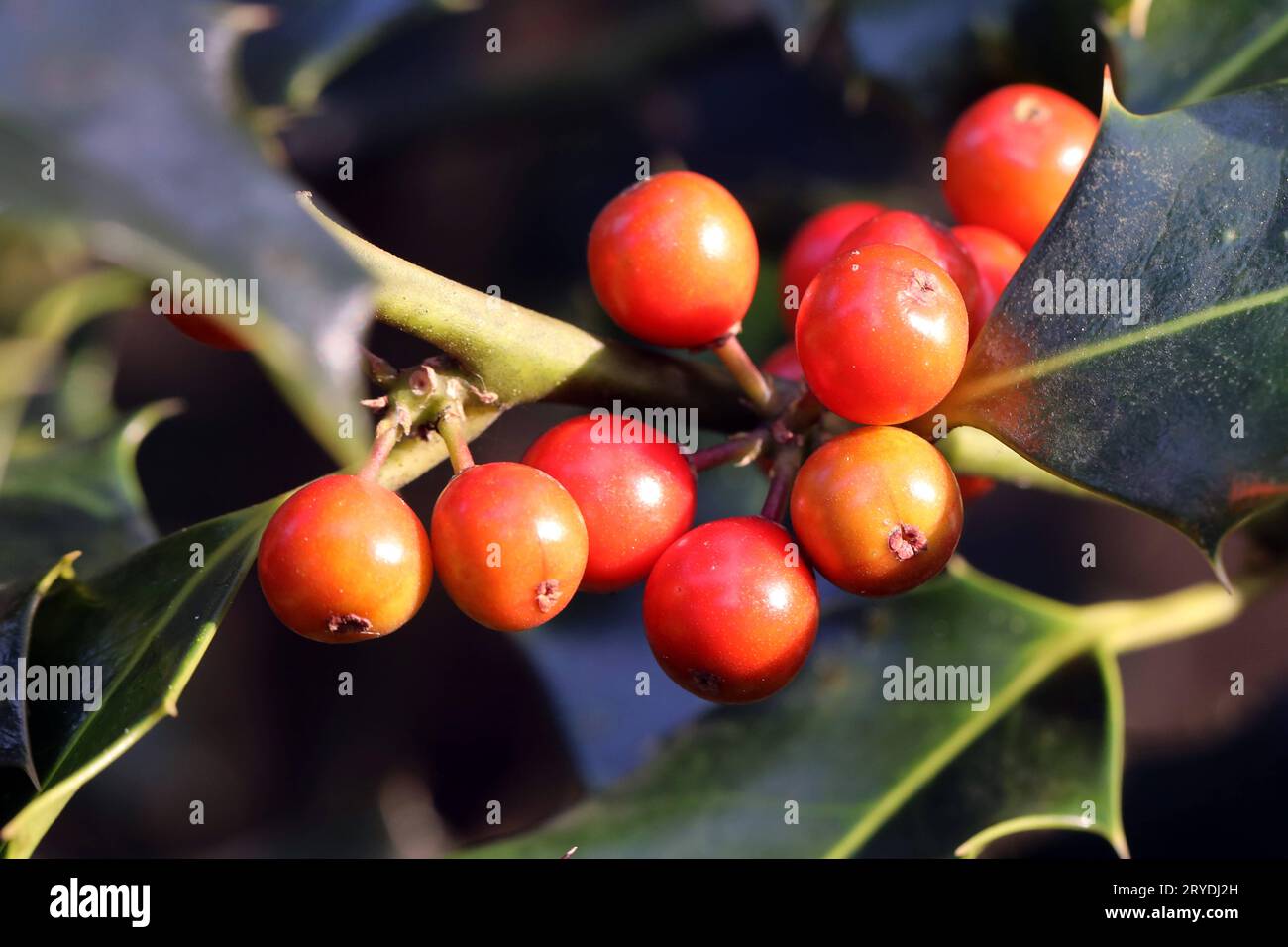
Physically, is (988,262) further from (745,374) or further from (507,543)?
(507,543)

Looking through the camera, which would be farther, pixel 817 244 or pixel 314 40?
pixel 314 40

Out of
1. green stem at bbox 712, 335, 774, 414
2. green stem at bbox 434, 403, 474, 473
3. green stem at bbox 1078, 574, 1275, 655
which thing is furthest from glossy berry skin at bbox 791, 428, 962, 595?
green stem at bbox 1078, 574, 1275, 655

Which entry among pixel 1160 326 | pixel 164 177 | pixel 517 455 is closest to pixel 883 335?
pixel 1160 326

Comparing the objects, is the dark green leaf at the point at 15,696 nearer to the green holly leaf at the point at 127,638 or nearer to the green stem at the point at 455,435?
the green holly leaf at the point at 127,638
